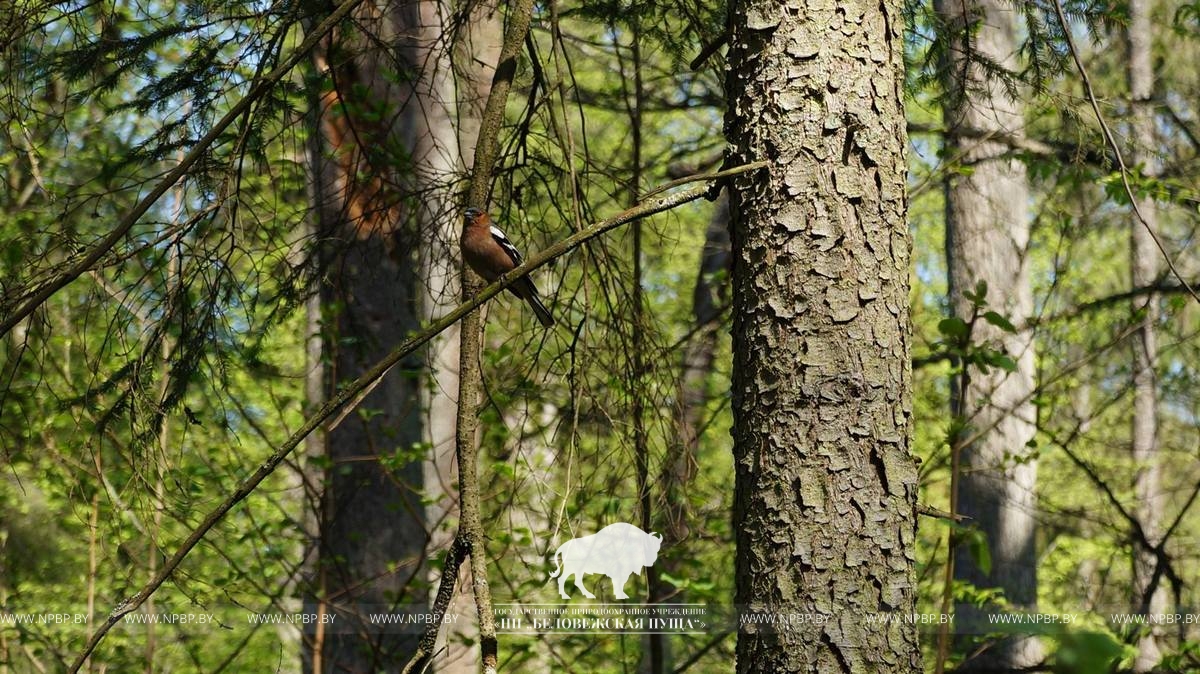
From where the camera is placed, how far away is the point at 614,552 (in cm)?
382

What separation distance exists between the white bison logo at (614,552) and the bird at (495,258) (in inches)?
31.0

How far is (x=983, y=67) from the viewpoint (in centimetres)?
364

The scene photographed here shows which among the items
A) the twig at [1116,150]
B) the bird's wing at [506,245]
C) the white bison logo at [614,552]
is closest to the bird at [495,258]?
the bird's wing at [506,245]

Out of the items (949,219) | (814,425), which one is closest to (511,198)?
(814,425)

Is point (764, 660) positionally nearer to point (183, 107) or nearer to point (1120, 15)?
point (183, 107)

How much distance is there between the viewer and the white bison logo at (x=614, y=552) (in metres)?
3.56

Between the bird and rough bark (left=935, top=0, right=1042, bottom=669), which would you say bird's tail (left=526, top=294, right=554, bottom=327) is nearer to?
the bird

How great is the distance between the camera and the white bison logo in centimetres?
356

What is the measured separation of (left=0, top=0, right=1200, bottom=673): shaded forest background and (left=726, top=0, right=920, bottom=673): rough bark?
75mm

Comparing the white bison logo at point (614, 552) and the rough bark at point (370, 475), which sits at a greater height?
the rough bark at point (370, 475)

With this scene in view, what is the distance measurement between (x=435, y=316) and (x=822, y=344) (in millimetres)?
A: 3293

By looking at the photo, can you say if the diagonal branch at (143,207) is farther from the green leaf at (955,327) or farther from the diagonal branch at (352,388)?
the green leaf at (955,327)

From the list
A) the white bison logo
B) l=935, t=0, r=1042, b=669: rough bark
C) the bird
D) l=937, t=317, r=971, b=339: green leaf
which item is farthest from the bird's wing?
l=935, t=0, r=1042, b=669: rough bark

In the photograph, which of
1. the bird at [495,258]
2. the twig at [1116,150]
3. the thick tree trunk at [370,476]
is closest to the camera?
the twig at [1116,150]
